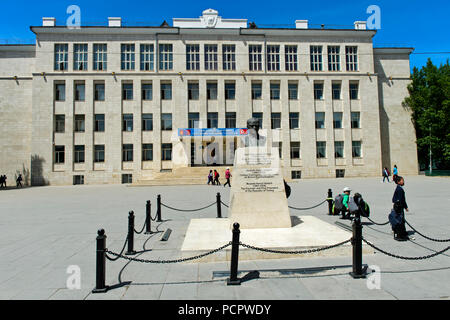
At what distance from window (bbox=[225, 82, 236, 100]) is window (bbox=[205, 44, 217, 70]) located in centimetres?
301

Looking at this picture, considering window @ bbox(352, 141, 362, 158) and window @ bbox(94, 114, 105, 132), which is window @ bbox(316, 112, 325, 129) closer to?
window @ bbox(352, 141, 362, 158)

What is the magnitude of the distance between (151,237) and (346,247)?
528cm

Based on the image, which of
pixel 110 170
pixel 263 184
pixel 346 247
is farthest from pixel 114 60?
pixel 346 247

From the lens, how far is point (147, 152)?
3316 cm

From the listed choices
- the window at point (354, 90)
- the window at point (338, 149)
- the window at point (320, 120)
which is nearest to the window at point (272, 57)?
the window at point (320, 120)

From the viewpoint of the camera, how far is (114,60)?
3269 cm

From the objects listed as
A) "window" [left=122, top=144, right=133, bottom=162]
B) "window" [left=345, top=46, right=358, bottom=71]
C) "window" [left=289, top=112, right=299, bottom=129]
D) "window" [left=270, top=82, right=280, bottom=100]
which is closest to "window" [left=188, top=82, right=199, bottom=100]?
"window" [left=270, top=82, right=280, bottom=100]

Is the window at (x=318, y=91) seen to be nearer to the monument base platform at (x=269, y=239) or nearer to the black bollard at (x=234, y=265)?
the monument base platform at (x=269, y=239)

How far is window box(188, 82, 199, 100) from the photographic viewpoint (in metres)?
34.2

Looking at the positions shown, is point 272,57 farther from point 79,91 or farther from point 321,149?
point 79,91

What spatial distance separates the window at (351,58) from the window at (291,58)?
7222mm

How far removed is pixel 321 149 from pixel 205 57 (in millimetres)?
20144

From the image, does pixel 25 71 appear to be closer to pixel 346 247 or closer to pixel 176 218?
pixel 176 218
